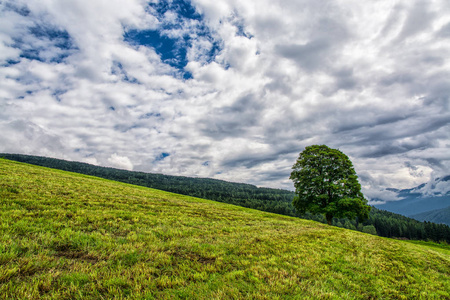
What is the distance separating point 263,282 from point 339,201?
101 ft

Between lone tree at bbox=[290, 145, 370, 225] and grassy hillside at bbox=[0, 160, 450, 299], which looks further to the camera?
lone tree at bbox=[290, 145, 370, 225]

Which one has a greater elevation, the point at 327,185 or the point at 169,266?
the point at 327,185

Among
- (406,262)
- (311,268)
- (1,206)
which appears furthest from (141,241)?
(406,262)

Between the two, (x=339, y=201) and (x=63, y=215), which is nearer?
(x=63, y=215)

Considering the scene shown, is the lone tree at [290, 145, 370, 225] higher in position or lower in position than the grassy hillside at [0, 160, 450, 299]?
higher

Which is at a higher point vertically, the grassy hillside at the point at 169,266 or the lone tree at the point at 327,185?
the lone tree at the point at 327,185

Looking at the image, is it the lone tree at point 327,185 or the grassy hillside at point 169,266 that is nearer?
the grassy hillside at point 169,266

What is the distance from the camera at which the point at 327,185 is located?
106ft

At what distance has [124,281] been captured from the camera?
16.4ft

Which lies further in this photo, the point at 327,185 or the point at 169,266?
the point at 327,185

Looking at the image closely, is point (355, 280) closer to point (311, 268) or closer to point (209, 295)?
point (311, 268)

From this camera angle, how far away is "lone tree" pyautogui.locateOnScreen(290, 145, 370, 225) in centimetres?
3131

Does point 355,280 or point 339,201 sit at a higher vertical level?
point 339,201

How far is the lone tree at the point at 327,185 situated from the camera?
103 ft
